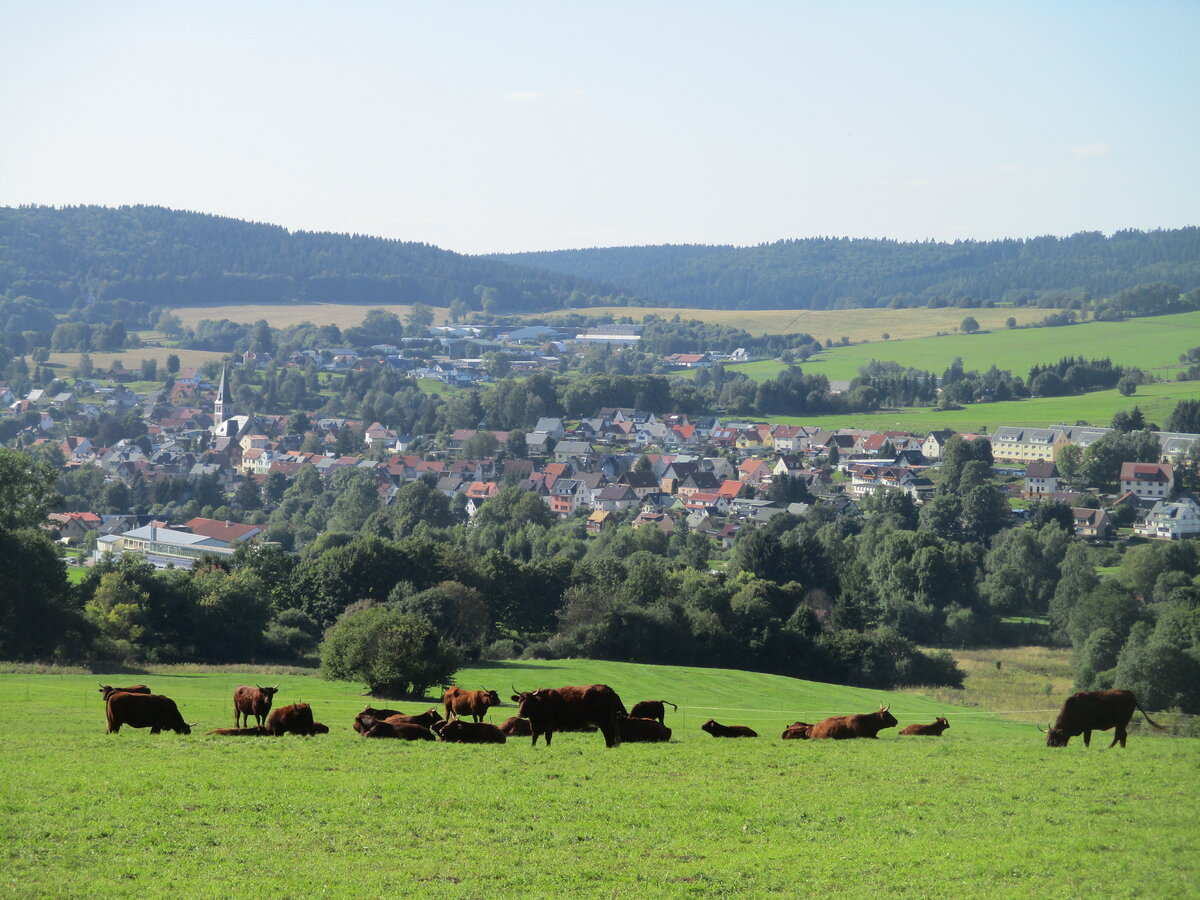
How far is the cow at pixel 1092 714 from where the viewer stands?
18.4 meters

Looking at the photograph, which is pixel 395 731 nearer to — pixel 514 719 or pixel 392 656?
pixel 514 719

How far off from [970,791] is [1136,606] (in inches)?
1845

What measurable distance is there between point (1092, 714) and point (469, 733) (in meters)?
9.06

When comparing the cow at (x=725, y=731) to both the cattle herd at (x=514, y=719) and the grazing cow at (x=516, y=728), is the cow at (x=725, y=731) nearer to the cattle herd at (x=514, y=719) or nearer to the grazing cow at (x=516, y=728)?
the cattle herd at (x=514, y=719)

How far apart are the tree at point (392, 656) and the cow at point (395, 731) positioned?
9.81 meters

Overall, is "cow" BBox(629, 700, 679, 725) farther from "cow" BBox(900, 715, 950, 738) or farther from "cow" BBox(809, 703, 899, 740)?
"cow" BBox(900, 715, 950, 738)

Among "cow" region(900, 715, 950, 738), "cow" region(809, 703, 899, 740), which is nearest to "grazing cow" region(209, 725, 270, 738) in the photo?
"cow" region(809, 703, 899, 740)

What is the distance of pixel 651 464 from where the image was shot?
12475 centimetres

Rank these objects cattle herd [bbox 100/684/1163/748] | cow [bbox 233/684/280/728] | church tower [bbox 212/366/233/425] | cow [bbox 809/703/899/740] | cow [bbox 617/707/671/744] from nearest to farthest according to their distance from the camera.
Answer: cattle herd [bbox 100/684/1163/748]
cow [bbox 617/707/671/744]
cow [bbox 233/684/280/728]
cow [bbox 809/703/899/740]
church tower [bbox 212/366/233/425]

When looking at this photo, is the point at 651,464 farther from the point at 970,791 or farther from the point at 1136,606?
the point at 970,791

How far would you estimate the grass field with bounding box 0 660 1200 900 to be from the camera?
11.3 m

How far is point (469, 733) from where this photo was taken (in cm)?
1858

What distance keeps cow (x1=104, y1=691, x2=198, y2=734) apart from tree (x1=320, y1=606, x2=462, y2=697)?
960cm

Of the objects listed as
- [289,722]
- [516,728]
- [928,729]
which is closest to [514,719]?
[516,728]
